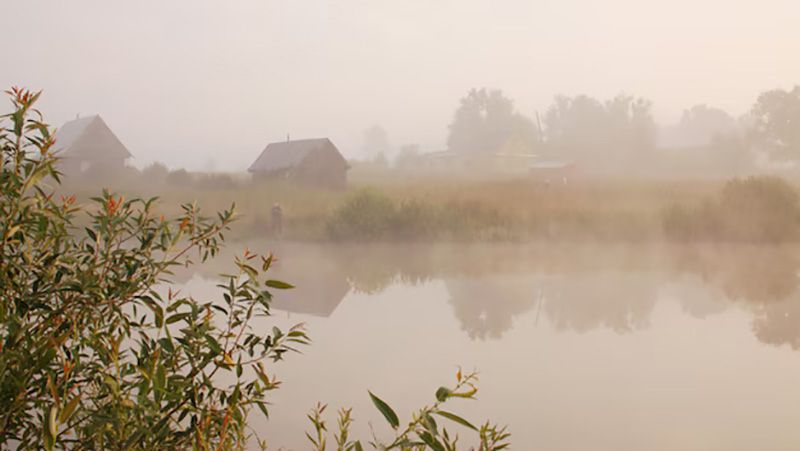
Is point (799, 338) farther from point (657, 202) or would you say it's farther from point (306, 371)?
point (657, 202)

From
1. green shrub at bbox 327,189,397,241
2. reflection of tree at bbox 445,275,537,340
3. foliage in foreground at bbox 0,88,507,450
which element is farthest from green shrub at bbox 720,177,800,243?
foliage in foreground at bbox 0,88,507,450

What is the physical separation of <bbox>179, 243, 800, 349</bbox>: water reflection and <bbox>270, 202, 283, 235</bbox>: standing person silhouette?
1.37m

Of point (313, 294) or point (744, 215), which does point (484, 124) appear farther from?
point (313, 294)

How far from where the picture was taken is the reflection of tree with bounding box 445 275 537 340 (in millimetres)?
6367

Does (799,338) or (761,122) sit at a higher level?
(761,122)

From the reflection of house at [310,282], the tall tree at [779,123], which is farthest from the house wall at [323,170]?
the tall tree at [779,123]

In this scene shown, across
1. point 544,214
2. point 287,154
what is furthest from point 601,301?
point 287,154

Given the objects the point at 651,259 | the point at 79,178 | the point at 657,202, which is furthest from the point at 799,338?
the point at 79,178

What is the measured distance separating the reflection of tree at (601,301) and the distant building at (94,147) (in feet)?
42.0

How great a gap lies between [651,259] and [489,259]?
258 cm

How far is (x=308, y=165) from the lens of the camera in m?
19.3

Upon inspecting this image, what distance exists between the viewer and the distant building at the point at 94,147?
16703 mm

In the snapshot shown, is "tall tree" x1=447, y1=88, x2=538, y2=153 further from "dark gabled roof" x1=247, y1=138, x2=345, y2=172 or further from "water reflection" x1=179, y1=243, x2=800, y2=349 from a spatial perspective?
"water reflection" x1=179, y1=243, x2=800, y2=349

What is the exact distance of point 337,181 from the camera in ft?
64.8
